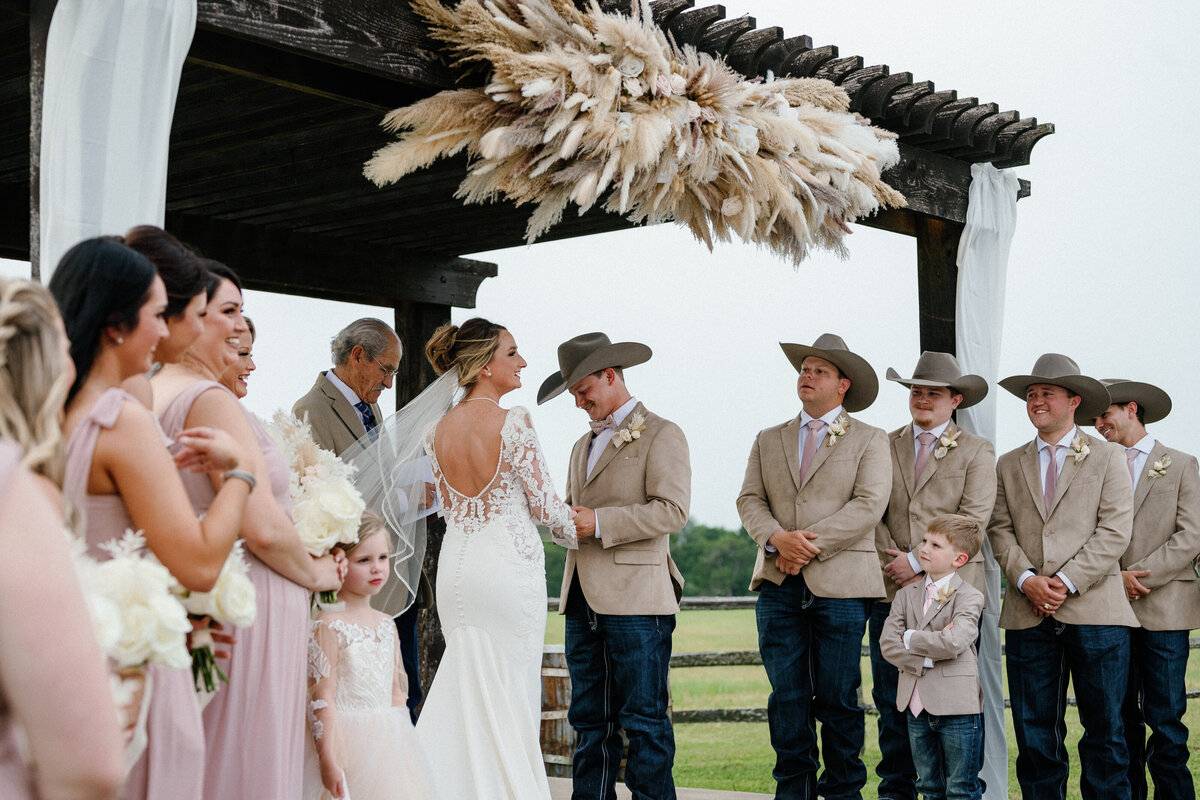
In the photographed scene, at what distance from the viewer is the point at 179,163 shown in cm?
628

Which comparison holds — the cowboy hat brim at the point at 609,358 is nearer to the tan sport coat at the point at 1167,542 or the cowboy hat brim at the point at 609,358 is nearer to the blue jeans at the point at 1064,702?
the blue jeans at the point at 1064,702

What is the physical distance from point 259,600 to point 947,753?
3.47 m

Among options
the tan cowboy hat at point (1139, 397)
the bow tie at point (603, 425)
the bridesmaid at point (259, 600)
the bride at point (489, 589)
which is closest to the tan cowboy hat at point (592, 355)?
the bow tie at point (603, 425)

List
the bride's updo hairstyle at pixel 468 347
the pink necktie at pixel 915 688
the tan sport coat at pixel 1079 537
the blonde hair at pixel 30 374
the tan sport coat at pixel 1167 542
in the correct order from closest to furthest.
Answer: the blonde hair at pixel 30 374, the bride's updo hairstyle at pixel 468 347, the pink necktie at pixel 915 688, the tan sport coat at pixel 1079 537, the tan sport coat at pixel 1167 542

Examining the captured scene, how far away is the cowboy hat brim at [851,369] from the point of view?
590cm

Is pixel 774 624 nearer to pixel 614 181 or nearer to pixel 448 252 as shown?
pixel 614 181

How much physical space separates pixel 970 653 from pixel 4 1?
4.56 metres

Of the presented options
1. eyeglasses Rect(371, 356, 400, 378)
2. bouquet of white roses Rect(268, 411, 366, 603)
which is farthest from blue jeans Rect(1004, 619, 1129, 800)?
bouquet of white roses Rect(268, 411, 366, 603)

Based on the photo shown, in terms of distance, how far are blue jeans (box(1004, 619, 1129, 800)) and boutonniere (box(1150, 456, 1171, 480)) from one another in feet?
3.13

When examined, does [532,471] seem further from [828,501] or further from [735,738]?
[735,738]

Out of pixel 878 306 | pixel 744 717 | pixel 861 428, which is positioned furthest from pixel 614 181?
pixel 878 306

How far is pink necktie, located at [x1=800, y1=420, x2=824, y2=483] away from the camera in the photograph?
5.86 meters

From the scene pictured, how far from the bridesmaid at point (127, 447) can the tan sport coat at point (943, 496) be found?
3.88 metres

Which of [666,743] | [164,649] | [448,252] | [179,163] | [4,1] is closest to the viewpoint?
[164,649]
